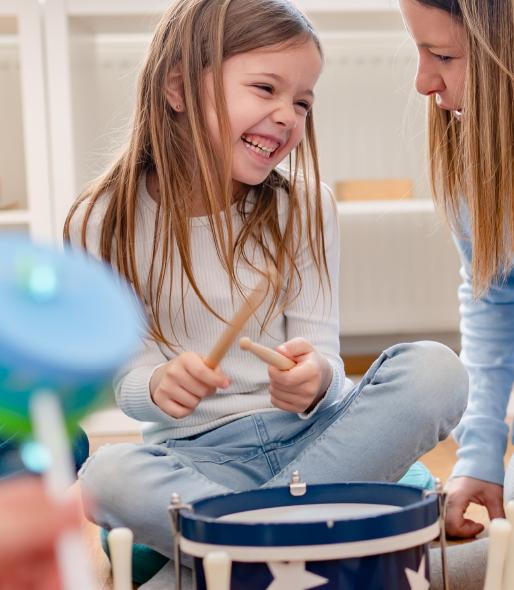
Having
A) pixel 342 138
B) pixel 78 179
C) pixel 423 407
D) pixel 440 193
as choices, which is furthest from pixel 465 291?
pixel 342 138

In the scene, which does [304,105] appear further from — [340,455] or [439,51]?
[340,455]

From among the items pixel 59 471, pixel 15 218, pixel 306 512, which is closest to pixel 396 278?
pixel 15 218

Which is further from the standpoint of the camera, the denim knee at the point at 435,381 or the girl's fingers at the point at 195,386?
the denim knee at the point at 435,381

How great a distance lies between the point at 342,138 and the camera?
248cm

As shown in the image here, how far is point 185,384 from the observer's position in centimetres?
96

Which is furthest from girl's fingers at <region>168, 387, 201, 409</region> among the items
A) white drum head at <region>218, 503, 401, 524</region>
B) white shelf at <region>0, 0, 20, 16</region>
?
white shelf at <region>0, 0, 20, 16</region>

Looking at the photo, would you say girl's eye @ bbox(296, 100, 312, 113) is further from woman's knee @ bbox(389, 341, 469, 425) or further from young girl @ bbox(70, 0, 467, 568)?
woman's knee @ bbox(389, 341, 469, 425)

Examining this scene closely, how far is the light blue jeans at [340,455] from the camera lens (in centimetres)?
104

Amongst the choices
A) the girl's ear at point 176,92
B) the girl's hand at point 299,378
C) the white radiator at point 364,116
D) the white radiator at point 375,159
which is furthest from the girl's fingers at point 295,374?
the white radiator at point 364,116

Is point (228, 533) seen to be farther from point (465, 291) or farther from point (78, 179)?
point (78, 179)

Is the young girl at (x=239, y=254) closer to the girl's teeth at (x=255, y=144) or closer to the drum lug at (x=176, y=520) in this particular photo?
the girl's teeth at (x=255, y=144)

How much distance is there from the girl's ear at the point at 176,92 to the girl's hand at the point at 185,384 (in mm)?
370

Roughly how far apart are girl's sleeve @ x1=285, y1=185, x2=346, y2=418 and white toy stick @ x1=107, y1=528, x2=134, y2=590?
1.80 ft

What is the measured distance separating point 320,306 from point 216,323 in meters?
0.14
